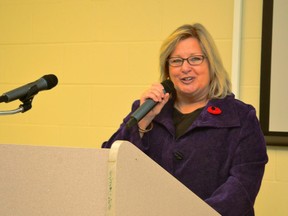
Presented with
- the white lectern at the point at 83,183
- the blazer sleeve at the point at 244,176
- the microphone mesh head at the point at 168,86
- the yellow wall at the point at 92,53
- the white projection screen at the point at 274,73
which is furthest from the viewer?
the yellow wall at the point at 92,53

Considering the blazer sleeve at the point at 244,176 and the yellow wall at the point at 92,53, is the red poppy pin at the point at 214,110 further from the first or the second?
the yellow wall at the point at 92,53

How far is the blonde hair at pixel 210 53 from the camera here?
1645mm

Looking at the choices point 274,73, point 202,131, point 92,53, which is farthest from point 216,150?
point 92,53

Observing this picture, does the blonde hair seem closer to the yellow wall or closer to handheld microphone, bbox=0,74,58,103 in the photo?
handheld microphone, bbox=0,74,58,103

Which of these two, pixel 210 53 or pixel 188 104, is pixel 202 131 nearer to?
pixel 188 104

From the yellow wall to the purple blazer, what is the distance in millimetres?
755

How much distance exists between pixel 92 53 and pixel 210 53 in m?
1.10

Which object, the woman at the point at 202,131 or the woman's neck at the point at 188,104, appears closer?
the woman at the point at 202,131

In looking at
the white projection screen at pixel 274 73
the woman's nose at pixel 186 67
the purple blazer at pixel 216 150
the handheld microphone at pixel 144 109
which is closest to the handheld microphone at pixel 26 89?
the handheld microphone at pixel 144 109

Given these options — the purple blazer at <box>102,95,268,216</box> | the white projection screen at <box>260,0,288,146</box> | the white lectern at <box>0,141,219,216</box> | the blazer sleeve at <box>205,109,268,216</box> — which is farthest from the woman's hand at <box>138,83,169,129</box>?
the white projection screen at <box>260,0,288,146</box>

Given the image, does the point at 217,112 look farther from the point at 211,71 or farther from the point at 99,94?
the point at 99,94

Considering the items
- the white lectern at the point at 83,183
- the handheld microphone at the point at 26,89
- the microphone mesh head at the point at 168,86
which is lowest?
the white lectern at the point at 83,183

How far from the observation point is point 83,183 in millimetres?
892

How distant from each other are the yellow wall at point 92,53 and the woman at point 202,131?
2.24 feet
